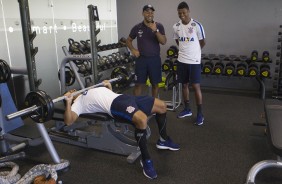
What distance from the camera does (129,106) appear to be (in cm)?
204

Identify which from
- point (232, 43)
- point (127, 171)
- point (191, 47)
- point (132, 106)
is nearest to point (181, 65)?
point (191, 47)

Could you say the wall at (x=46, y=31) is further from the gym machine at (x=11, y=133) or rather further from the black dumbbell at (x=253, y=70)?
the black dumbbell at (x=253, y=70)

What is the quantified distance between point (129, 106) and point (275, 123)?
1024 millimetres

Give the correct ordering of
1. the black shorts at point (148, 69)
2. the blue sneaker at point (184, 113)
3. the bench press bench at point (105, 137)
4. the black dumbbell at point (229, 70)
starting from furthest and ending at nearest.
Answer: the black dumbbell at point (229, 70)
the blue sneaker at point (184, 113)
the black shorts at point (148, 69)
the bench press bench at point (105, 137)

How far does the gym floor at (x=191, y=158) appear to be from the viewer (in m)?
1.99

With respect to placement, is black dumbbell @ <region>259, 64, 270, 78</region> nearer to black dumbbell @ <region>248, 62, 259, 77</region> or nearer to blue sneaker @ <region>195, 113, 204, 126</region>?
black dumbbell @ <region>248, 62, 259, 77</region>

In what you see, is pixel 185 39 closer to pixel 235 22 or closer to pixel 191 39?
pixel 191 39

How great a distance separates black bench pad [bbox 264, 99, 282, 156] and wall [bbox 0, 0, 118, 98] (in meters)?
2.91

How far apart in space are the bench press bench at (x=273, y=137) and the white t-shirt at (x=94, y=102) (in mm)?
1152

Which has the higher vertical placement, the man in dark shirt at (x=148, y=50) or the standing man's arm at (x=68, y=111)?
the man in dark shirt at (x=148, y=50)

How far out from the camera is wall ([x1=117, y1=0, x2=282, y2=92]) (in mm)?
4227

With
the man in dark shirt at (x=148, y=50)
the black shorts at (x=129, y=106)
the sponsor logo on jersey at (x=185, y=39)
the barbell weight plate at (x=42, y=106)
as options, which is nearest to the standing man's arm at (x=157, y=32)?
the man in dark shirt at (x=148, y=50)

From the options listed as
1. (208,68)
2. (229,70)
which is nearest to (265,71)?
(229,70)

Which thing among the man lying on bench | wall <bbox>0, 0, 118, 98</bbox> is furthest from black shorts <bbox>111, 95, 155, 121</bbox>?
wall <bbox>0, 0, 118, 98</bbox>
